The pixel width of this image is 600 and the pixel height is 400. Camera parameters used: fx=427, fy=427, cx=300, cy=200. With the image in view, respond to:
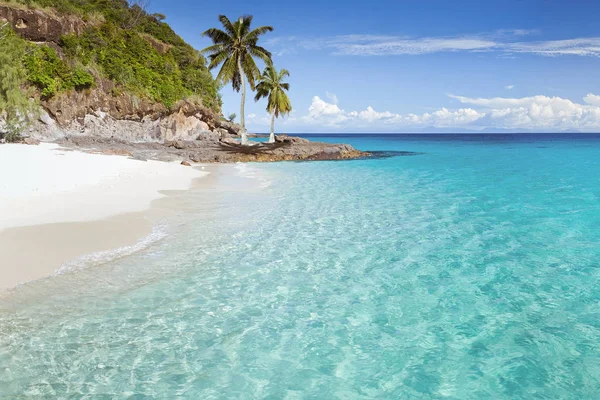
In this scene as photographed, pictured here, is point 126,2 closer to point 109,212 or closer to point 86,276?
point 109,212

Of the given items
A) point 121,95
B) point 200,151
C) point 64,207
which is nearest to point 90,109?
point 121,95

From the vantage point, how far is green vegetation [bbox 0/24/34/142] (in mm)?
22656

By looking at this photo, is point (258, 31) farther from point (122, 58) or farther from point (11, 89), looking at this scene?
point (11, 89)

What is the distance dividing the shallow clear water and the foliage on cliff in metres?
26.3

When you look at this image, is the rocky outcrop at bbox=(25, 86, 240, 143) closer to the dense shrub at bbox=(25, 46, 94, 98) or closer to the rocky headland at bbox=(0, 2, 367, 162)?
the rocky headland at bbox=(0, 2, 367, 162)

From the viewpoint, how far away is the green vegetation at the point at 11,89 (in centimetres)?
2266

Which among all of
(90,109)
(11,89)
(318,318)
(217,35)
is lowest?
(318,318)

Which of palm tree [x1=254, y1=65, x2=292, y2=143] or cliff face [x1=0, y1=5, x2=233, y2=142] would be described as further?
palm tree [x1=254, y1=65, x2=292, y2=143]

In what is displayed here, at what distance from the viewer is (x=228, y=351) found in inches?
192

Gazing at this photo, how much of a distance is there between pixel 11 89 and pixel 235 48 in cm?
2212

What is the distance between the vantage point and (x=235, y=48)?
135 ft

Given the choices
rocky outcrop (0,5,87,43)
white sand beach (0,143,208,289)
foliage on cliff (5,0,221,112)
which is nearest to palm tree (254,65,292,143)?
foliage on cliff (5,0,221,112)

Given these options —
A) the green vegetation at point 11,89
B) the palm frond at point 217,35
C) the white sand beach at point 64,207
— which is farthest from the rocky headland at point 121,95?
the white sand beach at point 64,207

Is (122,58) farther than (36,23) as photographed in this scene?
Yes
